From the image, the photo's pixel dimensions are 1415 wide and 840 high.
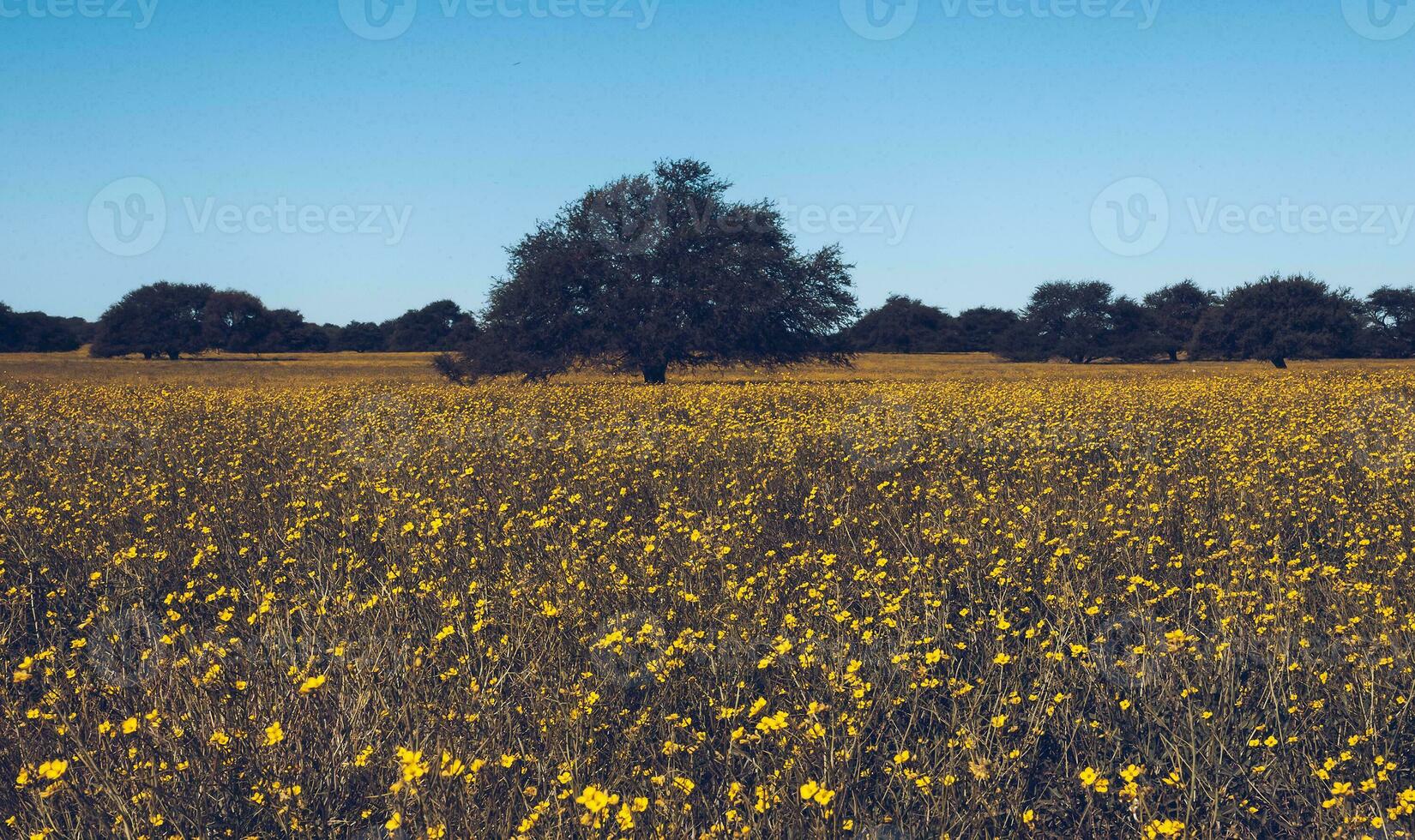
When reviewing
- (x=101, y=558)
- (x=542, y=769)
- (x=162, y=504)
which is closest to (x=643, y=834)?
(x=542, y=769)

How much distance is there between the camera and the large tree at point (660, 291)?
29.0 metres

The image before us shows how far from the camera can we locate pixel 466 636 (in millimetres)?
4082

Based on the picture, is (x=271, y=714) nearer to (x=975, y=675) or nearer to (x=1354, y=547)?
(x=975, y=675)

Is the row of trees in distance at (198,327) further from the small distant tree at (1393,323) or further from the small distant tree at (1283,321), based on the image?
the small distant tree at (1393,323)

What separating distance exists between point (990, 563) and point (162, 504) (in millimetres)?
5626

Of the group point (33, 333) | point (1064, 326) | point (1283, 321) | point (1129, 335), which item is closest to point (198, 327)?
point (33, 333)

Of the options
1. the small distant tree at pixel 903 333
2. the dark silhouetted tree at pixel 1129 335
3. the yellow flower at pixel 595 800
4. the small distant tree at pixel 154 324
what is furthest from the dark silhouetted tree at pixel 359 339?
the yellow flower at pixel 595 800

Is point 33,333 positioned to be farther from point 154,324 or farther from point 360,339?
point 360,339

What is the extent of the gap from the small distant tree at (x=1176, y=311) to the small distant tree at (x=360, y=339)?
69.3m

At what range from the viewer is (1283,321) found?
46219mm

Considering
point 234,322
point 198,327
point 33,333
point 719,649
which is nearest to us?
point 719,649

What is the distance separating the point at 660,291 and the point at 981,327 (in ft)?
219

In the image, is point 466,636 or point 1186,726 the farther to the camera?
point 466,636

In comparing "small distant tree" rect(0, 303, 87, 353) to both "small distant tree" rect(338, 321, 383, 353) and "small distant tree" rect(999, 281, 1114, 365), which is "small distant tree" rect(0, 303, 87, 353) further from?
"small distant tree" rect(999, 281, 1114, 365)
